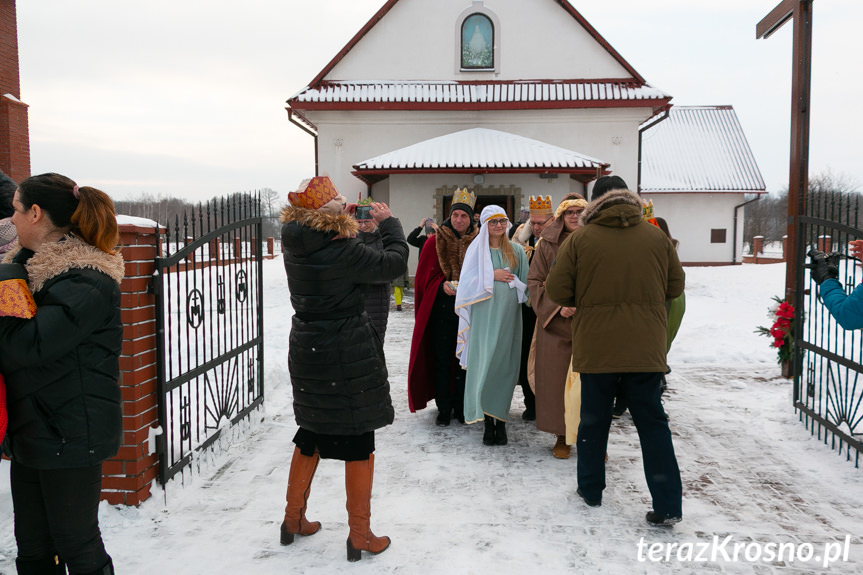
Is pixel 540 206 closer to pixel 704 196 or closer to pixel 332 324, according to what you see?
pixel 332 324

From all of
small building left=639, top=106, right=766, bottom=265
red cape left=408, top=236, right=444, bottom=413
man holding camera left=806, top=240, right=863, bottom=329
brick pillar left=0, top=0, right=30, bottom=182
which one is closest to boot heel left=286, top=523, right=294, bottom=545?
red cape left=408, top=236, right=444, bottom=413

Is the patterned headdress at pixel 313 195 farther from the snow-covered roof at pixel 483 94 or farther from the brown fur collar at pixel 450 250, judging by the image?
the snow-covered roof at pixel 483 94

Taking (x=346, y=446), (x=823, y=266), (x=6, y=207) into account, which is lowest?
(x=346, y=446)

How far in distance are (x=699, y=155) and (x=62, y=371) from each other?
27.2 m

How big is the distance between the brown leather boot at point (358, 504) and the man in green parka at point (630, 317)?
131 centimetres

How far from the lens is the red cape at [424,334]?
504cm

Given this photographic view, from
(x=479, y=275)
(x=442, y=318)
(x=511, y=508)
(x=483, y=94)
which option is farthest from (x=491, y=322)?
(x=483, y=94)

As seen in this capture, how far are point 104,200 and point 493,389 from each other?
3074mm

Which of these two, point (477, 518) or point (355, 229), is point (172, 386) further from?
point (477, 518)

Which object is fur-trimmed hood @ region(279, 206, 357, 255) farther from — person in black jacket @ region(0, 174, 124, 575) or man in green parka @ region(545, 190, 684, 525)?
man in green parka @ region(545, 190, 684, 525)

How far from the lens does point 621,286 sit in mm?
3229

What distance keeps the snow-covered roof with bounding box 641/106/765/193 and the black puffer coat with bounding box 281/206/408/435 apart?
22080 millimetres

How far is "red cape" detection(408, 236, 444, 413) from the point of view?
5043mm

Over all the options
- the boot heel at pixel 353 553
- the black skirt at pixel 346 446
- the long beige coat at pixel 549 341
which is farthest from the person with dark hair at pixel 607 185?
the boot heel at pixel 353 553
